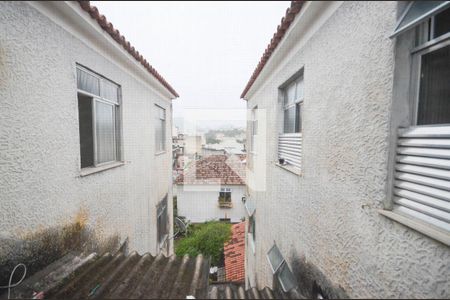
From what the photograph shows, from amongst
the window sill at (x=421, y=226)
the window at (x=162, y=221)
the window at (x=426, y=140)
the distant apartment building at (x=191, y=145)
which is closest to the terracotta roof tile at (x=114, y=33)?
the window at (x=426, y=140)

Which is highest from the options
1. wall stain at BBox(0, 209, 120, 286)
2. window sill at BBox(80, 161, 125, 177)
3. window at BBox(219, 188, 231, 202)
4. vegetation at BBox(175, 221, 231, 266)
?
window sill at BBox(80, 161, 125, 177)

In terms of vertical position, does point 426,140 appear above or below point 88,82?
below

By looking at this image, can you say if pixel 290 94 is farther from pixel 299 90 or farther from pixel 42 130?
pixel 42 130

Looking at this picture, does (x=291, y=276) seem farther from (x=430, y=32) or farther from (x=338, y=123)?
(x=430, y=32)

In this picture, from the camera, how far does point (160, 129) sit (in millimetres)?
7492

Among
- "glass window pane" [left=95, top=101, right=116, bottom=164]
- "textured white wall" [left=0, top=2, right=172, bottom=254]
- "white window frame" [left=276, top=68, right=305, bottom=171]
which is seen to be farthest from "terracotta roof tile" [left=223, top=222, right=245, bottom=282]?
"glass window pane" [left=95, top=101, right=116, bottom=164]

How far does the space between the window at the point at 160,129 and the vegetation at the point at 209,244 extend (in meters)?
7.71

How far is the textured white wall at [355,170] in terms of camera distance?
4.43 ft

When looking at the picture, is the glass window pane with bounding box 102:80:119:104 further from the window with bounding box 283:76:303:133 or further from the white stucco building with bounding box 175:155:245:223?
the white stucco building with bounding box 175:155:245:223

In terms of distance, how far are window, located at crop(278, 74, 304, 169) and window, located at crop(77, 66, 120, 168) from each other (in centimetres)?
343

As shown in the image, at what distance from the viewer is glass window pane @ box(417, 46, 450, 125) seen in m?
1.49

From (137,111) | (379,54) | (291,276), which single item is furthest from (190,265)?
(137,111)

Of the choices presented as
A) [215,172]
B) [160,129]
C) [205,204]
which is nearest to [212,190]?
[215,172]

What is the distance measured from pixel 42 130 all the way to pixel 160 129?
518 centimetres
